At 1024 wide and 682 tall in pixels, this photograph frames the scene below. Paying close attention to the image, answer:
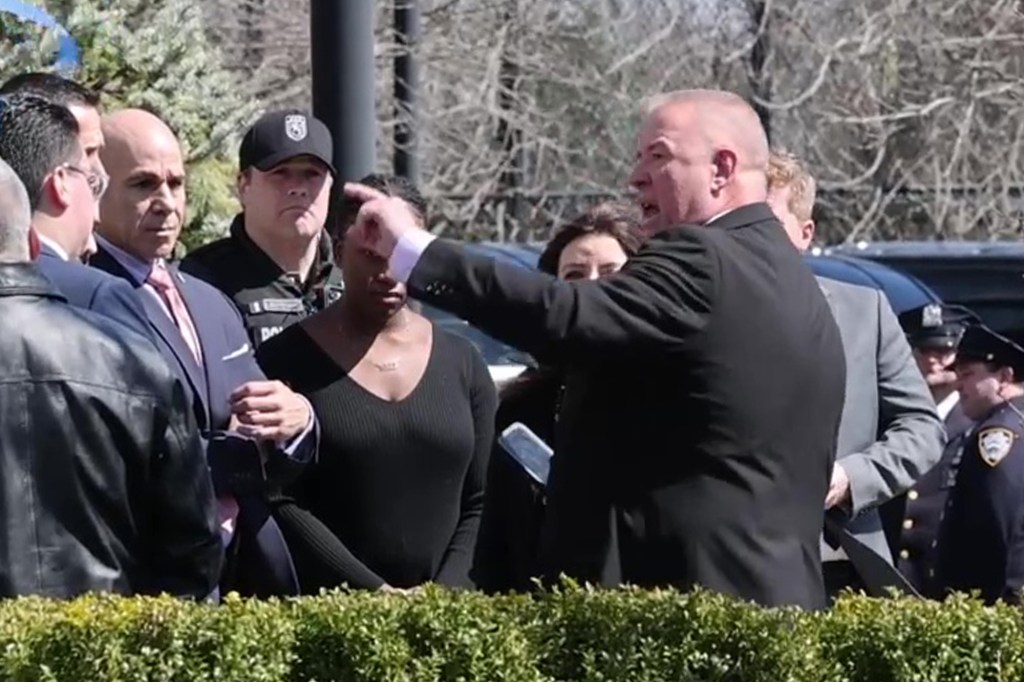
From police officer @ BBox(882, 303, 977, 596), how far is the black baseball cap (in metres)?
1.96

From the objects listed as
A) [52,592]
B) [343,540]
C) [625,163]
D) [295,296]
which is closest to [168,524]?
[52,592]

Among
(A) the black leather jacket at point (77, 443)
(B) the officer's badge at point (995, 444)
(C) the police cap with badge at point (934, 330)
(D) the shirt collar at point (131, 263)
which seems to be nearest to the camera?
(A) the black leather jacket at point (77, 443)

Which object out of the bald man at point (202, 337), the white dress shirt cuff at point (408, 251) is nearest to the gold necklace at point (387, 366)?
the bald man at point (202, 337)

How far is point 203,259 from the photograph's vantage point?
590cm

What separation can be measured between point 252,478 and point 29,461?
0.91 meters

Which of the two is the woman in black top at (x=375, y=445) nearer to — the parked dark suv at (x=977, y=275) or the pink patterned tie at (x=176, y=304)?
the pink patterned tie at (x=176, y=304)

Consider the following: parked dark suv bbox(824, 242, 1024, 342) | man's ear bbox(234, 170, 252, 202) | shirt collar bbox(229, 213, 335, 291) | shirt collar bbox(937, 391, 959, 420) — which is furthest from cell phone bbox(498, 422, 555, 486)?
parked dark suv bbox(824, 242, 1024, 342)

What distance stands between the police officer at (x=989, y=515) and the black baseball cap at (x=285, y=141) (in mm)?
2140

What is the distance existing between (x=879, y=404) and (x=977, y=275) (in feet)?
17.8

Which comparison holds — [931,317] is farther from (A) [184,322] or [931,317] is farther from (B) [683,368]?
(B) [683,368]

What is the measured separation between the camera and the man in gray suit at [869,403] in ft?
18.3

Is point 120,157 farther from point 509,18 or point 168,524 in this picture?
point 509,18

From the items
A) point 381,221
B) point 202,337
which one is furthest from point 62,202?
point 381,221

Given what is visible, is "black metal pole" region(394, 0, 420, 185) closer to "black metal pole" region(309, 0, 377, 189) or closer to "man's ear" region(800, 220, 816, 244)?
"black metal pole" region(309, 0, 377, 189)
